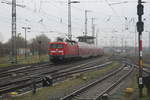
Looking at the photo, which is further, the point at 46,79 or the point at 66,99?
the point at 46,79

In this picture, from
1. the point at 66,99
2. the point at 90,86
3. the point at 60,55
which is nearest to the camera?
the point at 66,99

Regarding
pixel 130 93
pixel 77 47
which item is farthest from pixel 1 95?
pixel 77 47

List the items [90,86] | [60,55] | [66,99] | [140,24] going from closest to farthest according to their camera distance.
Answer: [66,99]
[140,24]
[90,86]
[60,55]

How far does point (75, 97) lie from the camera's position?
11578 mm

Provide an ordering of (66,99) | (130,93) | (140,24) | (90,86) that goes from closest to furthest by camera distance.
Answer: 1. (66,99)
2. (140,24)
3. (130,93)
4. (90,86)

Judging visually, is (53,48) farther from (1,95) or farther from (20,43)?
(20,43)

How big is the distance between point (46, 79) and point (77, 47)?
2552 cm

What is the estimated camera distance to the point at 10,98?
1138 centimetres

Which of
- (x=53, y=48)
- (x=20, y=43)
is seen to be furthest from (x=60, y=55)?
(x=20, y=43)

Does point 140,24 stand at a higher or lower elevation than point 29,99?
higher

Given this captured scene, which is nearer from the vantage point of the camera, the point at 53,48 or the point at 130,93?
the point at 130,93

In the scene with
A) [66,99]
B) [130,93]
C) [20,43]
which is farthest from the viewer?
[20,43]

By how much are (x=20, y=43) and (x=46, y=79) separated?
2958 inches

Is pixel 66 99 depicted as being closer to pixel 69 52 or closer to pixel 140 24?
pixel 140 24
